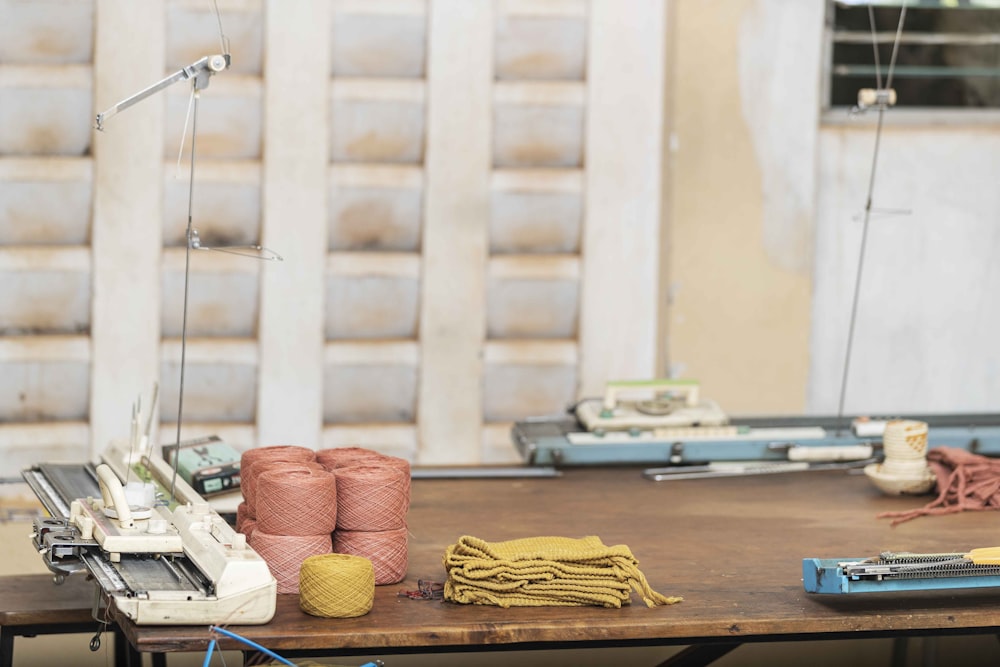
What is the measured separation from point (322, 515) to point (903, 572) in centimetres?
97

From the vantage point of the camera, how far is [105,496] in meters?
2.46

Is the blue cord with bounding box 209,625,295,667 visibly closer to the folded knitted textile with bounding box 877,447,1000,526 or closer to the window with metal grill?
the folded knitted textile with bounding box 877,447,1000,526

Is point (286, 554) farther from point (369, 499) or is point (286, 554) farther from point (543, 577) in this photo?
point (543, 577)

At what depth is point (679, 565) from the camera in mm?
2648

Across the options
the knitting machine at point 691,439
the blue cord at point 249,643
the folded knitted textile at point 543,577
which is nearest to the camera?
the blue cord at point 249,643

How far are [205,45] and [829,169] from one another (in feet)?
6.43

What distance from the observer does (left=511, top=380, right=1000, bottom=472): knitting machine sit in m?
3.44

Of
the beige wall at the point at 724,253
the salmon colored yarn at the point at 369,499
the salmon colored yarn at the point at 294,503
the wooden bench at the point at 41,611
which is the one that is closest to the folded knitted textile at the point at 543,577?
the salmon colored yarn at the point at 369,499

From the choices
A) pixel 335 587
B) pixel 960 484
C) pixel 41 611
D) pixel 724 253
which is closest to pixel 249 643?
pixel 335 587

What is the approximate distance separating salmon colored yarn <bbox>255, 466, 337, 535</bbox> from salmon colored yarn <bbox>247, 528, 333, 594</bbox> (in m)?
0.01

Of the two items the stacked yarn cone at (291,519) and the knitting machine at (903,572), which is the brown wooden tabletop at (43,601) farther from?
the knitting machine at (903,572)

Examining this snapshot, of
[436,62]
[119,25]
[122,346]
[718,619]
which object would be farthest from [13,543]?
[718,619]

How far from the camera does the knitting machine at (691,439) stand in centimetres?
344

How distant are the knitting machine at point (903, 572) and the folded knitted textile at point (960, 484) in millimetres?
579
